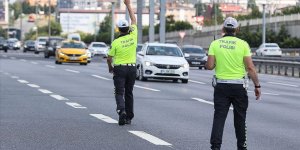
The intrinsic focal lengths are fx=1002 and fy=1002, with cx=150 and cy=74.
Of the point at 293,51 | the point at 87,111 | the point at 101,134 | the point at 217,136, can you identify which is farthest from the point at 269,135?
the point at 293,51

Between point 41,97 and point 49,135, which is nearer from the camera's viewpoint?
point 49,135

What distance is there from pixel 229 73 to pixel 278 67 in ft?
142

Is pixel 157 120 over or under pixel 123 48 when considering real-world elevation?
under

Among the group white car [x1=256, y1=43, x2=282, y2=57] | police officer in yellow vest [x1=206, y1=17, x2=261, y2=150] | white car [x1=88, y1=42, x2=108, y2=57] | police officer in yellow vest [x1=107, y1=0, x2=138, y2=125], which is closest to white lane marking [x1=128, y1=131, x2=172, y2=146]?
police officer in yellow vest [x1=107, y1=0, x2=138, y2=125]

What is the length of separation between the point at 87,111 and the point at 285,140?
5711 mm

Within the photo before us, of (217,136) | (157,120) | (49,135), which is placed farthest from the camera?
(157,120)

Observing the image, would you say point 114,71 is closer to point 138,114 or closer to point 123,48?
point 123,48

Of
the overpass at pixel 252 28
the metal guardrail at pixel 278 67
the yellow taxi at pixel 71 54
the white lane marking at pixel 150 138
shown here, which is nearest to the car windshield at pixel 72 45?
the yellow taxi at pixel 71 54

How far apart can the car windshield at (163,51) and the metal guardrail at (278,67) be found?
45.0 feet

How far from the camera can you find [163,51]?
121 ft

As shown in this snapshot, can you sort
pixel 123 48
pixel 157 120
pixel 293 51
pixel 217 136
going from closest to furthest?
pixel 217 136, pixel 123 48, pixel 157 120, pixel 293 51

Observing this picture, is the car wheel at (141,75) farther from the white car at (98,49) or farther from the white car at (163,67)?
the white car at (98,49)

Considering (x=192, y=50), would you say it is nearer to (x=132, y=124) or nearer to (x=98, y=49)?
(x=98, y=49)

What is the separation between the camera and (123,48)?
1591 centimetres
